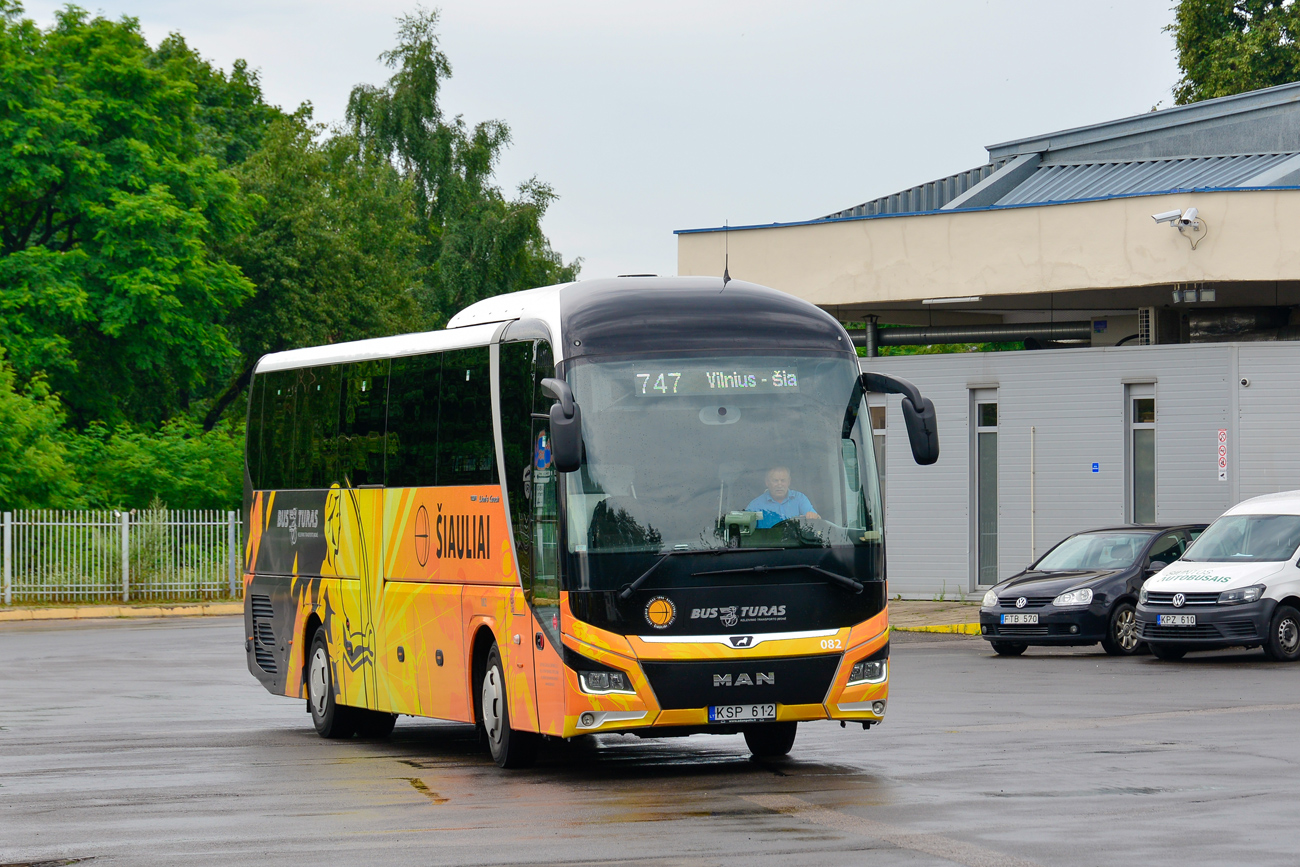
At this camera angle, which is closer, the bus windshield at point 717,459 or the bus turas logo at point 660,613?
the bus turas logo at point 660,613

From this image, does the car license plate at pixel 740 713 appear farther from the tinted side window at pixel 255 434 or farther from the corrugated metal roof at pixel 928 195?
the corrugated metal roof at pixel 928 195

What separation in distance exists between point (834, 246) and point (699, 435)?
23.7 meters

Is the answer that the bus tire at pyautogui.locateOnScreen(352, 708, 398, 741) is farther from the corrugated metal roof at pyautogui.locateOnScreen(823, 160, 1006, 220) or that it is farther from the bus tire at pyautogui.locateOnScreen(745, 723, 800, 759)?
the corrugated metal roof at pyautogui.locateOnScreen(823, 160, 1006, 220)

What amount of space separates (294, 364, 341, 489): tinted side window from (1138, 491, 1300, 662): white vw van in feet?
34.5

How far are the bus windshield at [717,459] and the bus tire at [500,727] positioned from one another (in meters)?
1.64

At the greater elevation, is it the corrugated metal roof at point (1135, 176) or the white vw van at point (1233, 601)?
the corrugated metal roof at point (1135, 176)

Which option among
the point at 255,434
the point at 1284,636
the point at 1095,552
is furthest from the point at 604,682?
the point at 1095,552

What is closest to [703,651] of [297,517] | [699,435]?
[699,435]

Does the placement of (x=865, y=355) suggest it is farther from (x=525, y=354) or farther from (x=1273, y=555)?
(x=525, y=354)

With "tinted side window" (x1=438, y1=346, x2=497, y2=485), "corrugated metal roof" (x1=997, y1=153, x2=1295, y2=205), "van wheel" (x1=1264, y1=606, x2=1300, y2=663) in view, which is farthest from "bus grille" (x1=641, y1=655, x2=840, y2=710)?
"corrugated metal roof" (x1=997, y1=153, x2=1295, y2=205)

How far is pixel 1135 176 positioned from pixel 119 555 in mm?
22737

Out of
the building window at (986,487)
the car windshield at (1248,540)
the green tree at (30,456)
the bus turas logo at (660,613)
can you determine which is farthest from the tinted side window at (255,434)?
the green tree at (30,456)

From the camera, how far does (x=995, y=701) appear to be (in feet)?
60.2

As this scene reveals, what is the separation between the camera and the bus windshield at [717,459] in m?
12.5
